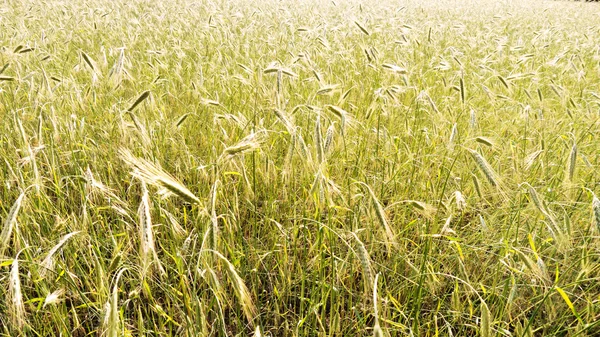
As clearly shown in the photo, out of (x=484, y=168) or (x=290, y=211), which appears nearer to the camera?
(x=484, y=168)

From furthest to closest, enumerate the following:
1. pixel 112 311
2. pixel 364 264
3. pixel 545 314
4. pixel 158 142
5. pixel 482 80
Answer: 1. pixel 482 80
2. pixel 158 142
3. pixel 545 314
4. pixel 364 264
5. pixel 112 311

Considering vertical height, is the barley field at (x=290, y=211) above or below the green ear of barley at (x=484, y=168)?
below

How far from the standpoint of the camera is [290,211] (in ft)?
4.68

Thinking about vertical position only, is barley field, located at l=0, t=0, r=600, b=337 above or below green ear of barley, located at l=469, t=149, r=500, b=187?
below

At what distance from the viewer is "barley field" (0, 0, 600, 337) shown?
982 millimetres

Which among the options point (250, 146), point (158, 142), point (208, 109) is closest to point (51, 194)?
point (158, 142)

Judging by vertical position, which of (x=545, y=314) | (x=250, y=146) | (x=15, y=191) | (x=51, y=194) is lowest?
(x=545, y=314)

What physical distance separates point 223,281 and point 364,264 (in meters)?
0.62

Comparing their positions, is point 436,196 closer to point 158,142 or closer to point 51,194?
point 158,142

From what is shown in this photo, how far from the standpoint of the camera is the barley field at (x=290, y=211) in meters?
0.98

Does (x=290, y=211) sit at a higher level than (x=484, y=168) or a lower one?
lower

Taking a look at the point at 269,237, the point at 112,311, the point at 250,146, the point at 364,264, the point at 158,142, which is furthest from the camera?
the point at 158,142

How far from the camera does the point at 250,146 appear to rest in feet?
3.00

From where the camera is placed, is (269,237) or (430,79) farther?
(430,79)
